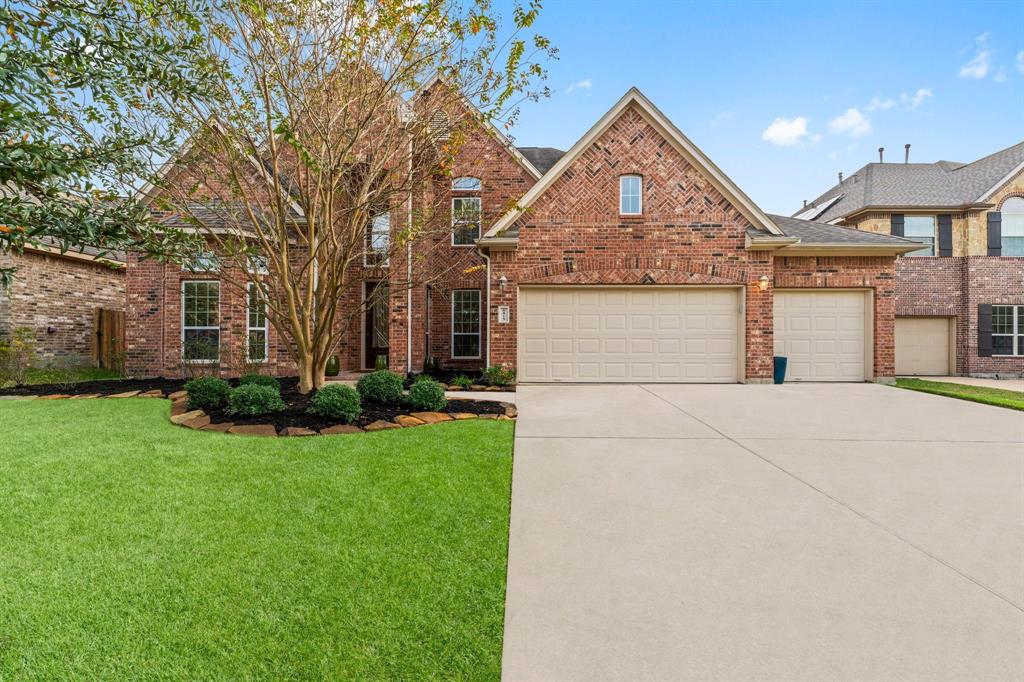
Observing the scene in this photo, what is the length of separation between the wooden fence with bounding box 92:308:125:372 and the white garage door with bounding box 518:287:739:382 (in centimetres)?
1117

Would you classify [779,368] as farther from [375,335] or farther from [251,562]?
[251,562]

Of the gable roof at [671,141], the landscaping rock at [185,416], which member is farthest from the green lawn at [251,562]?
the gable roof at [671,141]

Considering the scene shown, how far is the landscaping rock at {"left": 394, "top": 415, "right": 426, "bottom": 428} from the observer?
609cm

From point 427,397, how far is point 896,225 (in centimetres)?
1678

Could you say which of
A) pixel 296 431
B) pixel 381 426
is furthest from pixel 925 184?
pixel 296 431

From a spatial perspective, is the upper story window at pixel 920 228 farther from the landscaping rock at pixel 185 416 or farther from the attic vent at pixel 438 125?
the landscaping rock at pixel 185 416

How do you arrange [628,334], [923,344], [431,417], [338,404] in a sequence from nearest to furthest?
1. [338,404]
2. [431,417]
3. [628,334]
4. [923,344]

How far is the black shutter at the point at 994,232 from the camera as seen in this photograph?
14.8 meters

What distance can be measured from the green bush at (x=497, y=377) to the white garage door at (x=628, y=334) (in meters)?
0.57

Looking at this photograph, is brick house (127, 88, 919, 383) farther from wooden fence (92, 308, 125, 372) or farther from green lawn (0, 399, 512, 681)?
green lawn (0, 399, 512, 681)

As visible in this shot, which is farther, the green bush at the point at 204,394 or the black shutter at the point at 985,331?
the black shutter at the point at 985,331

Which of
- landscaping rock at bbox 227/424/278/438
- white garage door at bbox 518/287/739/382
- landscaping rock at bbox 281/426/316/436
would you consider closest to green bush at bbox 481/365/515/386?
white garage door at bbox 518/287/739/382

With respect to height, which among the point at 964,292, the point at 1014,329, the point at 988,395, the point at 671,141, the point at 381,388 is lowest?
the point at 988,395

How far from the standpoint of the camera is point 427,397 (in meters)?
6.72
